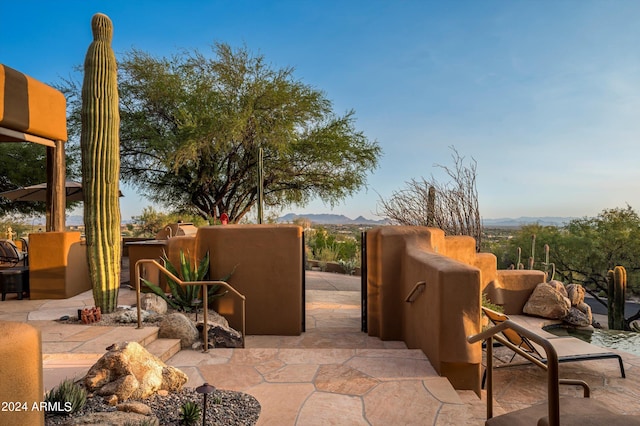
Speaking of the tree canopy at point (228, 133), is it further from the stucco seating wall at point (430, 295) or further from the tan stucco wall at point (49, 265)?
the stucco seating wall at point (430, 295)

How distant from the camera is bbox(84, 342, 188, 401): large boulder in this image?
340 centimetres

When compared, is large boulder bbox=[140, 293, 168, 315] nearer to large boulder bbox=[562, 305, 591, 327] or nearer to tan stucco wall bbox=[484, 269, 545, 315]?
tan stucco wall bbox=[484, 269, 545, 315]

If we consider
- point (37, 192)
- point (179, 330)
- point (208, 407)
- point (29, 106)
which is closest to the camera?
point (208, 407)

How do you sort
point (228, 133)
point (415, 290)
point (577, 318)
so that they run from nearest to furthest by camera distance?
point (415, 290)
point (577, 318)
point (228, 133)

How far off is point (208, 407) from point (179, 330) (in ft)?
7.48

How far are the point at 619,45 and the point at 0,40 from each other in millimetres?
23544

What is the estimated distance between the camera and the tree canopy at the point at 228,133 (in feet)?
54.5

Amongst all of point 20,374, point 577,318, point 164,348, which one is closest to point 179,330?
point 164,348

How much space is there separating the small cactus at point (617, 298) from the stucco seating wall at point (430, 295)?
4081 millimetres

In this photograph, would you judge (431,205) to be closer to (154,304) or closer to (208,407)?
(154,304)

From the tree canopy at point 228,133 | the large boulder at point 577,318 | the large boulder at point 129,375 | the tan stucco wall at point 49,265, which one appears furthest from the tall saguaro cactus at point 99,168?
the large boulder at point 577,318

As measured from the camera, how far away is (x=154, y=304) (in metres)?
6.42

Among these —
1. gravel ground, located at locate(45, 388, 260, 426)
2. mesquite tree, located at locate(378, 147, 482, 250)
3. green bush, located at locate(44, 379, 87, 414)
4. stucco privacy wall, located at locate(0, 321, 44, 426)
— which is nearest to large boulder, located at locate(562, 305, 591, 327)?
mesquite tree, located at locate(378, 147, 482, 250)

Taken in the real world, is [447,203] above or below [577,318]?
above
